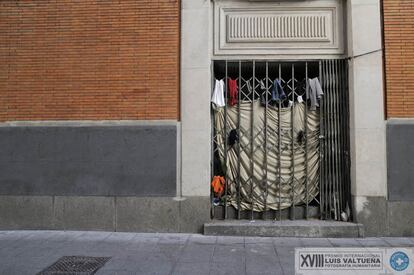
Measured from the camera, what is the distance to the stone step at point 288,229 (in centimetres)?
791

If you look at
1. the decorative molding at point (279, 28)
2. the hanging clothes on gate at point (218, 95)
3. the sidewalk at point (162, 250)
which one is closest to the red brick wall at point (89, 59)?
the hanging clothes on gate at point (218, 95)

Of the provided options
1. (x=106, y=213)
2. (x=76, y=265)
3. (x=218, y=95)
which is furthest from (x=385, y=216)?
(x=76, y=265)

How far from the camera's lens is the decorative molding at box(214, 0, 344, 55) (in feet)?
28.3

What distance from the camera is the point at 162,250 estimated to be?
7.05m

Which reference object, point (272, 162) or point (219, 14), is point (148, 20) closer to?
point (219, 14)

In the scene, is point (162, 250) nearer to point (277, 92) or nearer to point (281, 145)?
point (281, 145)

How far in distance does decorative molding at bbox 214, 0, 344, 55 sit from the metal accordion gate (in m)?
0.29

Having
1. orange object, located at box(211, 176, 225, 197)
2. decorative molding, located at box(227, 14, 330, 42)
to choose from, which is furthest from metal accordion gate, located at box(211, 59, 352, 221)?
decorative molding, located at box(227, 14, 330, 42)

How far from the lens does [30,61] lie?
8727mm

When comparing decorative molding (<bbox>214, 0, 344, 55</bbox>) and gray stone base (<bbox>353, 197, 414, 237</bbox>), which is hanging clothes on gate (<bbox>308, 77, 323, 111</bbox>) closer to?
decorative molding (<bbox>214, 0, 344, 55</bbox>)

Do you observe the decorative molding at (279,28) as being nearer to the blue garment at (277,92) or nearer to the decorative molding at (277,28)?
the decorative molding at (277,28)

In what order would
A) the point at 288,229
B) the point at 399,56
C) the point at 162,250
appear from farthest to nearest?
the point at 399,56, the point at 288,229, the point at 162,250

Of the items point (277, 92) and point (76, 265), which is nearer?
point (76, 265)

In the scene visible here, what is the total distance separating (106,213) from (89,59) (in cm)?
320
